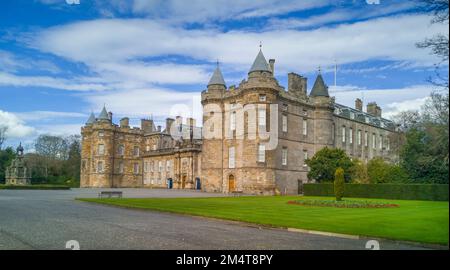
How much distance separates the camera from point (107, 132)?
207 feet

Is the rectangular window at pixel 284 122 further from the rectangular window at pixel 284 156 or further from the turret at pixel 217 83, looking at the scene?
the turret at pixel 217 83

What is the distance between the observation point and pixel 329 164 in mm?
37656

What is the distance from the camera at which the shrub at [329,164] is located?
37.7m

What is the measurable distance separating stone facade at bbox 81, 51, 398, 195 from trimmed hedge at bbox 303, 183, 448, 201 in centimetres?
514

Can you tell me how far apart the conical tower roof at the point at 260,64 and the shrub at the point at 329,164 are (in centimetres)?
996

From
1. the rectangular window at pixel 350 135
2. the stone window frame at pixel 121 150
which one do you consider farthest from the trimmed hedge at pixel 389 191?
the stone window frame at pixel 121 150

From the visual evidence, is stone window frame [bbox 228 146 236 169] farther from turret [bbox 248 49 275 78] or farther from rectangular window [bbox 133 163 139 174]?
rectangular window [bbox 133 163 139 174]

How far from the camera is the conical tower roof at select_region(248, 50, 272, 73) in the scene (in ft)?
133

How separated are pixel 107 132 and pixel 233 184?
28.6 m

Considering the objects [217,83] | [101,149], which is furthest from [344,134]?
[101,149]

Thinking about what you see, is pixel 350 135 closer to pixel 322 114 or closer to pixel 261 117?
pixel 322 114

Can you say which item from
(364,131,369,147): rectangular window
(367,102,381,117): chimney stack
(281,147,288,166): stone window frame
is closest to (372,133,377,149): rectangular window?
(364,131,369,147): rectangular window

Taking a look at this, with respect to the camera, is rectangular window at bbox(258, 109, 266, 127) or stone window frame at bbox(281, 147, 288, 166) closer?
rectangular window at bbox(258, 109, 266, 127)

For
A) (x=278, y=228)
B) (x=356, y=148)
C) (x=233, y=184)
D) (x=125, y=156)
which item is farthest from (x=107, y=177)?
(x=278, y=228)
